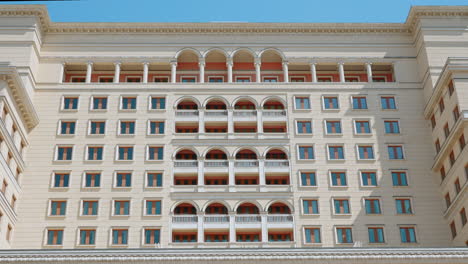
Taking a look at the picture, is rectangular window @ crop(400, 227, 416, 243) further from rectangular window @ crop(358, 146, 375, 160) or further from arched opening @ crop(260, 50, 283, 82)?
arched opening @ crop(260, 50, 283, 82)

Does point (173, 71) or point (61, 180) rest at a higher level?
point (173, 71)

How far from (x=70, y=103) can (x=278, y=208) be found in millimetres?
21998

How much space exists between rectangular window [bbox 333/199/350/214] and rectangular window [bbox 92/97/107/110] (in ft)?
76.2

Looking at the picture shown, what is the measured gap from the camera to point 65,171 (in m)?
50.8

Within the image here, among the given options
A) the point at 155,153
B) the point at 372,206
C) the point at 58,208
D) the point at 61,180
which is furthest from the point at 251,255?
the point at 61,180

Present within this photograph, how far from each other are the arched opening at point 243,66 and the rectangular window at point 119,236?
63.8 ft

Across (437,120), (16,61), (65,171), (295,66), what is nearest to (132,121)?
(65,171)

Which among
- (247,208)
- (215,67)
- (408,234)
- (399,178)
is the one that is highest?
(215,67)

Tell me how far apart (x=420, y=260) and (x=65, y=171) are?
3042cm

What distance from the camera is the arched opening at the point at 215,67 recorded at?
58.5 metres

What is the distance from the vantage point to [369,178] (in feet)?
168

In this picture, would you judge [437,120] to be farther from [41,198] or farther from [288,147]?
[41,198]

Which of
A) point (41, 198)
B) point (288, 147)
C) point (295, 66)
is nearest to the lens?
point (41, 198)

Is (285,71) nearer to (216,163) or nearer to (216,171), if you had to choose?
(216,163)
